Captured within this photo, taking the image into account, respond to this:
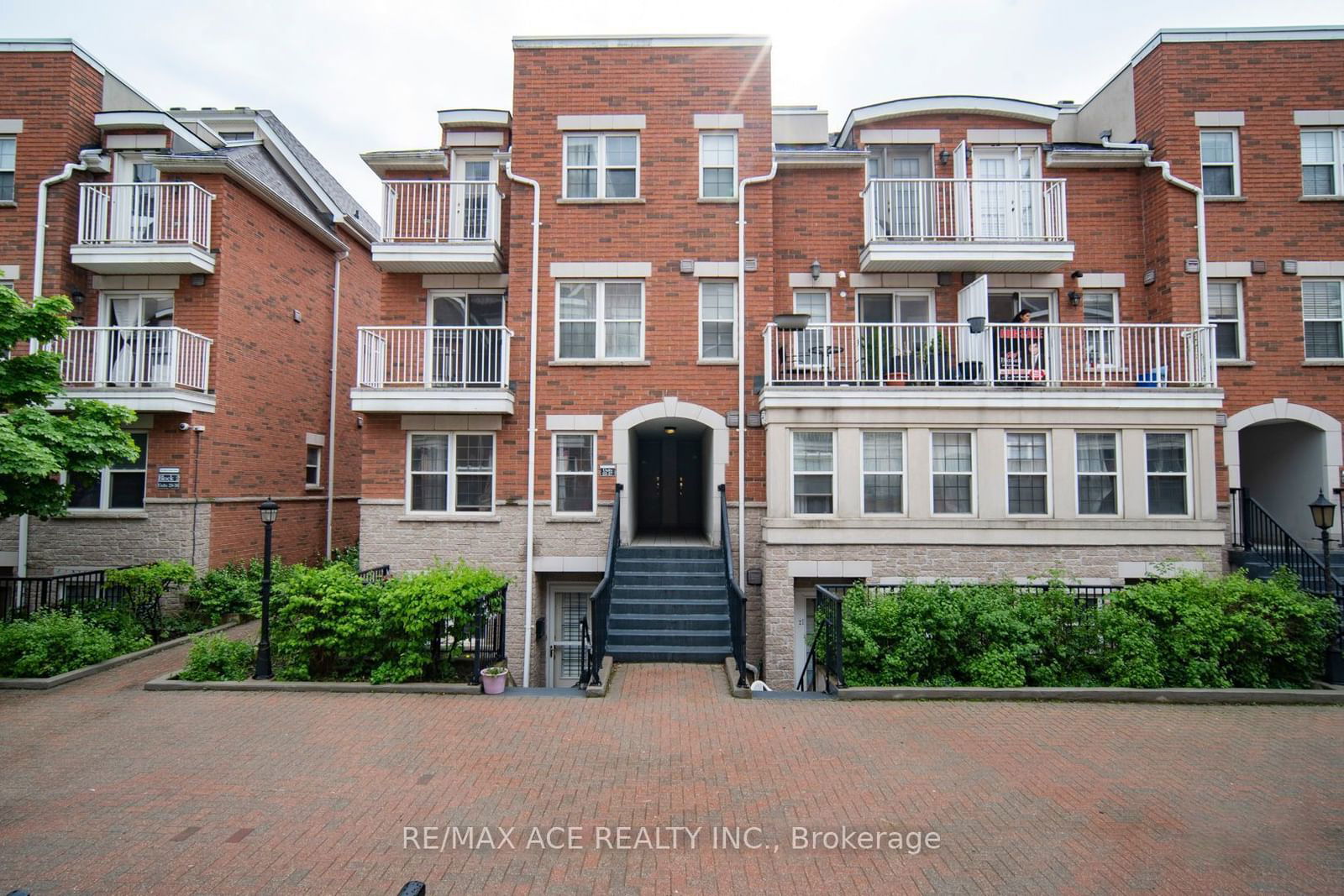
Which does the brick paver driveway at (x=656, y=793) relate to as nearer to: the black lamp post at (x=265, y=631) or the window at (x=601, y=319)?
the black lamp post at (x=265, y=631)

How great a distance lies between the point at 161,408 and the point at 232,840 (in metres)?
10.9

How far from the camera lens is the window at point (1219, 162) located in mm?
13664

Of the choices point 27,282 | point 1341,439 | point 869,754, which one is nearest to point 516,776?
point 869,754

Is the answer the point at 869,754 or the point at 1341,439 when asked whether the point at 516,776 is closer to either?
the point at 869,754

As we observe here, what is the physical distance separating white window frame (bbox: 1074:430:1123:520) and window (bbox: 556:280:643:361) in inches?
318

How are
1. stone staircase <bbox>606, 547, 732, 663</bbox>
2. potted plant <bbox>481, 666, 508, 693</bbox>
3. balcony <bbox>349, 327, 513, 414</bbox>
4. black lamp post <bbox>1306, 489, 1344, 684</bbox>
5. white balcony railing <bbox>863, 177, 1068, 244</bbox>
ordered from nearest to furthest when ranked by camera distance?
1. potted plant <bbox>481, 666, 508, 693</bbox>
2. black lamp post <bbox>1306, 489, 1344, 684</bbox>
3. stone staircase <bbox>606, 547, 732, 663</bbox>
4. balcony <bbox>349, 327, 513, 414</bbox>
5. white balcony railing <bbox>863, 177, 1068, 244</bbox>

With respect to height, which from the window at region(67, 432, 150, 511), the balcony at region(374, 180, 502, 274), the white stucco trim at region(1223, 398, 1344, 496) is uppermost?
the balcony at region(374, 180, 502, 274)

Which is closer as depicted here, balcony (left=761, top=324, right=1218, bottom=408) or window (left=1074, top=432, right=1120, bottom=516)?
balcony (left=761, top=324, right=1218, bottom=408)

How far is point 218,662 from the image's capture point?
916 centimetres

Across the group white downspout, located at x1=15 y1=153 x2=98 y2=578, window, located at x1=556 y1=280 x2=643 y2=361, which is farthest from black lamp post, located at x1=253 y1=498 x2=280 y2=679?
white downspout, located at x1=15 y1=153 x2=98 y2=578

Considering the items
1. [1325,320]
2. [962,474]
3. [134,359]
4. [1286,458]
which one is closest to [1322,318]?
[1325,320]

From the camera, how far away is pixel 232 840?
507 cm

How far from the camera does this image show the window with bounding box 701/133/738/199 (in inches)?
530

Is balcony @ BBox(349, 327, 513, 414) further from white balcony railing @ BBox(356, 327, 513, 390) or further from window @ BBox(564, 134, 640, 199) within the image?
window @ BBox(564, 134, 640, 199)
